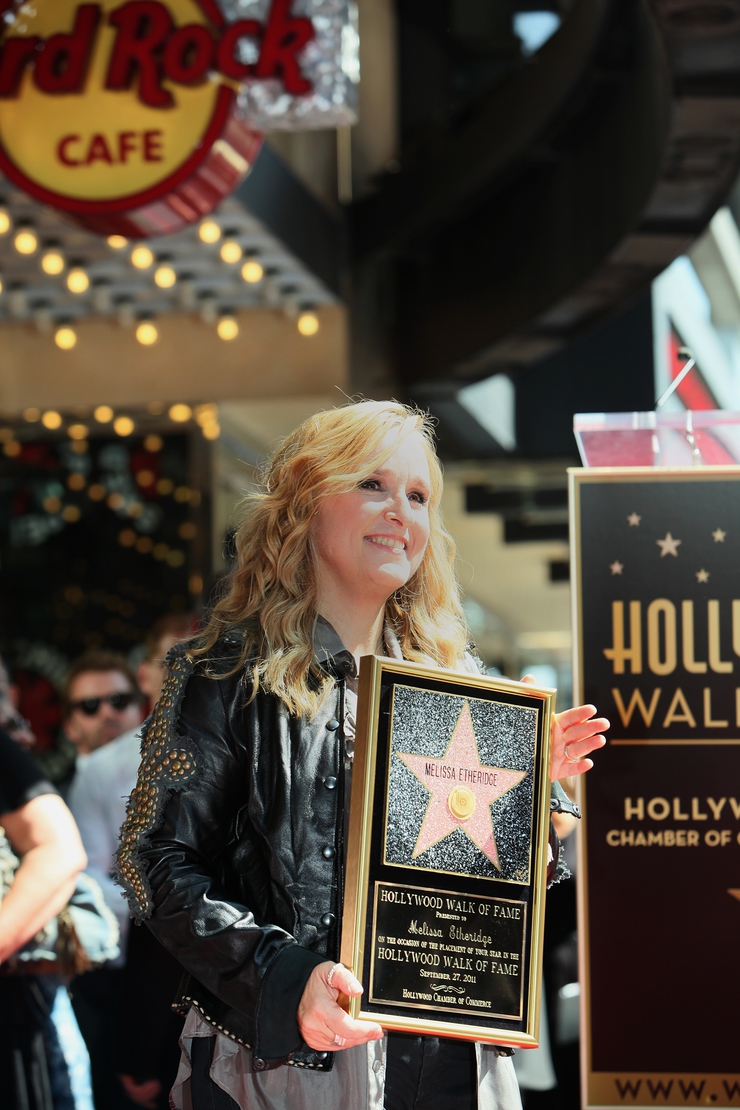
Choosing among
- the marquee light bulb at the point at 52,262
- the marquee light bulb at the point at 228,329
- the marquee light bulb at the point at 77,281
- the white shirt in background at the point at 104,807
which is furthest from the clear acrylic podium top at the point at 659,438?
the marquee light bulb at the point at 228,329

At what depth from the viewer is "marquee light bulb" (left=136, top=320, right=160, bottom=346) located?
7.29 metres

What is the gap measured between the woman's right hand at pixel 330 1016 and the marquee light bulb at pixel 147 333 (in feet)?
19.3

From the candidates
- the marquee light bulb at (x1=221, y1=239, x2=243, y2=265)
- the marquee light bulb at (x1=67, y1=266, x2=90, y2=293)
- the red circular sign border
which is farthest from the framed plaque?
the marquee light bulb at (x1=67, y1=266, x2=90, y2=293)

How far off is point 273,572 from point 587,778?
2.37 ft

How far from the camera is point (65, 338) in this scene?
738 centimetres

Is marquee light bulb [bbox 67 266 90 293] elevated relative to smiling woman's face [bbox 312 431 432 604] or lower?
elevated

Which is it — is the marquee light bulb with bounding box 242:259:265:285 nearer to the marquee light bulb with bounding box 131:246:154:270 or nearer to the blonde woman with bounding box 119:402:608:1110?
the marquee light bulb with bounding box 131:246:154:270

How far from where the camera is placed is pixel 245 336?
7.21 m

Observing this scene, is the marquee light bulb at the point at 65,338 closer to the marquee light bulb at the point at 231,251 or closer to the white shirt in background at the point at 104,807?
the marquee light bulb at the point at 231,251

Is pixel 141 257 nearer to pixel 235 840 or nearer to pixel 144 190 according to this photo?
pixel 144 190

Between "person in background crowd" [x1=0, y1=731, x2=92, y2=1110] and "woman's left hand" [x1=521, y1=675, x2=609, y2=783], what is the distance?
1346 mm

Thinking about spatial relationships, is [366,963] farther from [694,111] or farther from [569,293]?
[569,293]

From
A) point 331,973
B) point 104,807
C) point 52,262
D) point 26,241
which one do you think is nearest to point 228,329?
point 52,262

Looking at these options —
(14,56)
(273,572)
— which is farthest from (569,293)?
(273,572)
